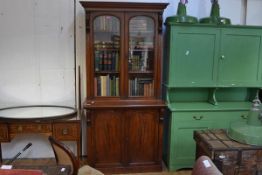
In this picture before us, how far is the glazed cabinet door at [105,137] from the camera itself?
9.19 feet

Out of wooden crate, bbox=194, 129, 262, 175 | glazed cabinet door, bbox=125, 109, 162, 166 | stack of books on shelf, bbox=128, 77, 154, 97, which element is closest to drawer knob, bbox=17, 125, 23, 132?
glazed cabinet door, bbox=125, 109, 162, 166

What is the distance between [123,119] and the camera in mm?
2824

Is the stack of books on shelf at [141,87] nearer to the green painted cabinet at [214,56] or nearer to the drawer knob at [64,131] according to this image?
the green painted cabinet at [214,56]

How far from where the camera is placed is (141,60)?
2996 millimetres

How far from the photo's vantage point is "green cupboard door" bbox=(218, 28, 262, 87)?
2.97 metres

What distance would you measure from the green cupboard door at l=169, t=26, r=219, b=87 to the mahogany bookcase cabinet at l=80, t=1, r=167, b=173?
0.64ft

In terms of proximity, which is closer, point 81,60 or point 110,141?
point 110,141

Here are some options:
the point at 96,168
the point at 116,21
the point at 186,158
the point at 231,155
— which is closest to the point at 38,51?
the point at 116,21

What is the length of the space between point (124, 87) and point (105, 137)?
624mm

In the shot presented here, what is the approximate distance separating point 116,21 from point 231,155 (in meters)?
1.86

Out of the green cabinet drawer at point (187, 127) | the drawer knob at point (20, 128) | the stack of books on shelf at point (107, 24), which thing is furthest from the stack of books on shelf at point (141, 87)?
the drawer knob at point (20, 128)

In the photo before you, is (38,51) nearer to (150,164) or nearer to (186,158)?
(150,164)

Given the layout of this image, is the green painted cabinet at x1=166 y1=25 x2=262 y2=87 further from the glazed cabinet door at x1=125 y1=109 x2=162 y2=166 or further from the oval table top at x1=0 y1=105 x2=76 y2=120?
the oval table top at x1=0 y1=105 x2=76 y2=120

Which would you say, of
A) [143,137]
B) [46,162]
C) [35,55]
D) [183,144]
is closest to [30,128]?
[46,162]
